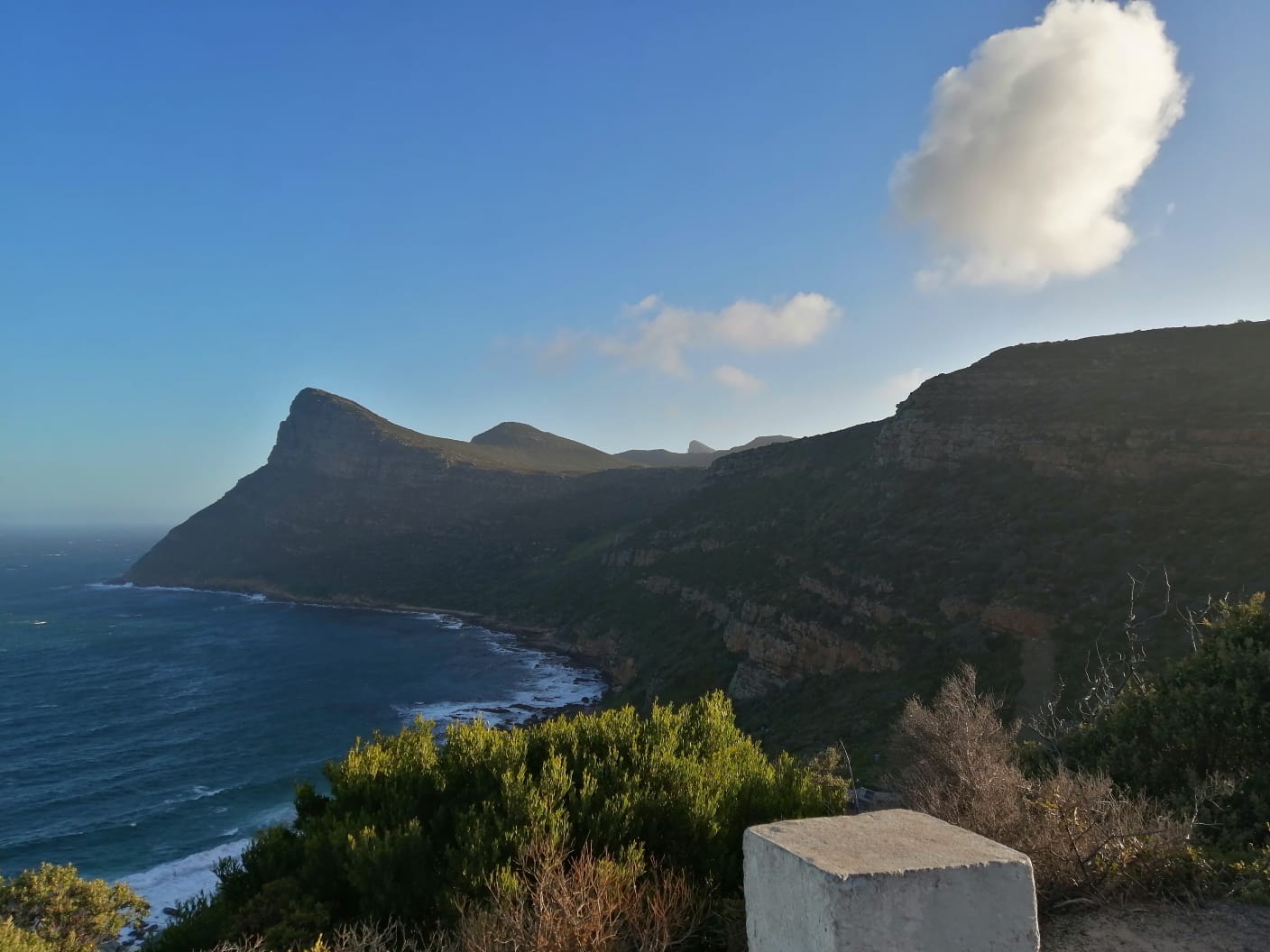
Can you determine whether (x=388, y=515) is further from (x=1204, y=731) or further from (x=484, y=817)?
(x=1204, y=731)

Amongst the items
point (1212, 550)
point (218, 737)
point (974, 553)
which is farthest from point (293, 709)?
point (1212, 550)

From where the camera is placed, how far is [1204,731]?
13.6 metres

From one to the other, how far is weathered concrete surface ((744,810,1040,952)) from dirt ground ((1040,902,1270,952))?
2.53 metres

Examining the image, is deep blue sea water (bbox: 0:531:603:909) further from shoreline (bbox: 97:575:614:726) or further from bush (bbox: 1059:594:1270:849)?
bush (bbox: 1059:594:1270:849)

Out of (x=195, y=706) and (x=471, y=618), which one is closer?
(x=195, y=706)

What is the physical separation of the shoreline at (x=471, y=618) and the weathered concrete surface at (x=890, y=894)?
52.4m

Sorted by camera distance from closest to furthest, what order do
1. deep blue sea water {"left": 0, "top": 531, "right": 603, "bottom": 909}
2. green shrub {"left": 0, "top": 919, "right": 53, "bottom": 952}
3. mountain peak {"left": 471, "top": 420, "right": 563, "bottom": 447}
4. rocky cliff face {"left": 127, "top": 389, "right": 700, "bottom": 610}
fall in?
green shrub {"left": 0, "top": 919, "right": 53, "bottom": 952} → deep blue sea water {"left": 0, "top": 531, "right": 603, "bottom": 909} → rocky cliff face {"left": 127, "top": 389, "right": 700, "bottom": 610} → mountain peak {"left": 471, "top": 420, "right": 563, "bottom": 447}

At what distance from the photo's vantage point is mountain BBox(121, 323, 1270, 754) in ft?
106

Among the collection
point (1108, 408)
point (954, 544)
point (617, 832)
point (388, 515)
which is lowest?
point (617, 832)

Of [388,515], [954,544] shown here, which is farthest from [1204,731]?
[388,515]

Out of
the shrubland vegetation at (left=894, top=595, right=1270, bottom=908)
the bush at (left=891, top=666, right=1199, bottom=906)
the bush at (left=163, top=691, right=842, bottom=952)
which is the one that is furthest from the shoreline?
the bush at (left=891, top=666, right=1199, bottom=906)

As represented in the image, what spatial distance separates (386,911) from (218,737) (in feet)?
170

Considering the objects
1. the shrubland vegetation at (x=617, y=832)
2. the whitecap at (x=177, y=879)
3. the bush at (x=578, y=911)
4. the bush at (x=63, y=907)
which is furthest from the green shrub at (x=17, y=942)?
the whitecap at (x=177, y=879)

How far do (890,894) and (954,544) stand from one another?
3963 centimetres
